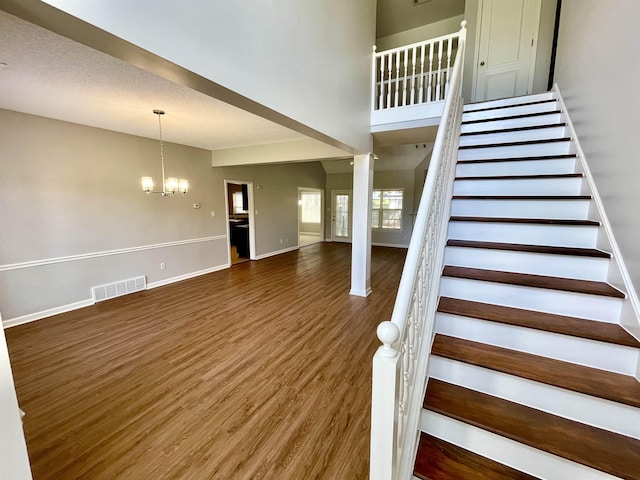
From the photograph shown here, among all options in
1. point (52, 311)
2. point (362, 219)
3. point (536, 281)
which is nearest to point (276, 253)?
point (362, 219)

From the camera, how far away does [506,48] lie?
14.2ft

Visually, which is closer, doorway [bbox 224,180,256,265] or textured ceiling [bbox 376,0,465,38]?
textured ceiling [bbox 376,0,465,38]

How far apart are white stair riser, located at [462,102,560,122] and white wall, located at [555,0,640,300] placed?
423mm

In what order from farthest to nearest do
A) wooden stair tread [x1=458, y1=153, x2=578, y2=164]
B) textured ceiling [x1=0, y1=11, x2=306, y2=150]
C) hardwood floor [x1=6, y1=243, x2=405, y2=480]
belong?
wooden stair tread [x1=458, y1=153, x2=578, y2=164]
textured ceiling [x1=0, y1=11, x2=306, y2=150]
hardwood floor [x1=6, y1=243, x2=405, y2=480]

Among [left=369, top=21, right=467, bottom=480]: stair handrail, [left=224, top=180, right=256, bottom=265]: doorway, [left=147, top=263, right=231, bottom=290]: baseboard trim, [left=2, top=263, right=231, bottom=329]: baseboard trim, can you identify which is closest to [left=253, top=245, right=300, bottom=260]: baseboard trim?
[left=224, top=180, right=256, bottom=265]: doorway

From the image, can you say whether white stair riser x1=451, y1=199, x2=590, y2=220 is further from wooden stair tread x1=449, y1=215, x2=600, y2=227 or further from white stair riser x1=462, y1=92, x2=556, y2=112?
white stair riser x1=462, y1=92, x2=556, y2=112

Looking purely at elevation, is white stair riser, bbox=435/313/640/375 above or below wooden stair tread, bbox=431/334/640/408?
above

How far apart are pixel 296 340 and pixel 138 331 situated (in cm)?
189

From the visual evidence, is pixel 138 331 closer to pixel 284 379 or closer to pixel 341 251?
pixel 284 379

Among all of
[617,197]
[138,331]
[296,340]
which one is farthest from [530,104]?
[138,331]

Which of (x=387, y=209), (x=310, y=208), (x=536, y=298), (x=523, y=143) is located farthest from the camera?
(x=310, y=208)

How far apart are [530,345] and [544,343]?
64 mm

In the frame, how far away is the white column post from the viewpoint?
4309mm

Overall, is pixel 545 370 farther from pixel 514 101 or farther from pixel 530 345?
pixel 514 101
